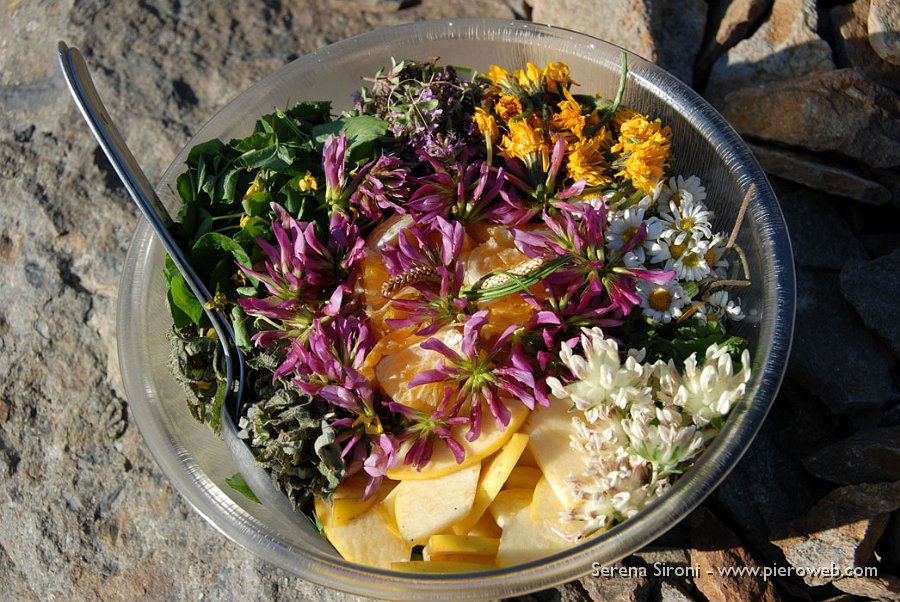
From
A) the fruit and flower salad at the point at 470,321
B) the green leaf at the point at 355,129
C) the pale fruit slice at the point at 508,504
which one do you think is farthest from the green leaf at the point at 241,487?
the green leaf at the point at 355,129

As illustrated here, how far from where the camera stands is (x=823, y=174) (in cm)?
230

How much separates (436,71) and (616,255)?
2.14ft

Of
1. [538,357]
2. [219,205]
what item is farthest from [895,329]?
[219,205]

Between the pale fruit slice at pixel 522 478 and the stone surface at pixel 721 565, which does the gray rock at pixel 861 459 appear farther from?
the pale fruit slice at pixel 522 478

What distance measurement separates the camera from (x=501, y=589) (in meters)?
1.58

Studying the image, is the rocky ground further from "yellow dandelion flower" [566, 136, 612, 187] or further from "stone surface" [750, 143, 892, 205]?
"yellow dandelion flower" [566, 136, 612, 187]

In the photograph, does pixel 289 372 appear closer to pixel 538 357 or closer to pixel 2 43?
pixel 538 357

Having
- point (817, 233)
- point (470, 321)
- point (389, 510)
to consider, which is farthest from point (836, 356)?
point (389, 510)

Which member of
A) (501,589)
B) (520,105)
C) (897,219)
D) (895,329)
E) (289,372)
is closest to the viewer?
(501,589)

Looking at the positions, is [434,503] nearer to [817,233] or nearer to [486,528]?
[486,528]

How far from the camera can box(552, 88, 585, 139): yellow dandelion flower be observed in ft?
6.02

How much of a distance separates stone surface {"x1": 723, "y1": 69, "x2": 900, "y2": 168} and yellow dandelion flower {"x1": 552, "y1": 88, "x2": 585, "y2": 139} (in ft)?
2.50

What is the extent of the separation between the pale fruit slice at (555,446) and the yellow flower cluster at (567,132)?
51 centimetres

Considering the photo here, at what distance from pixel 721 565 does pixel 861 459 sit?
42cm
